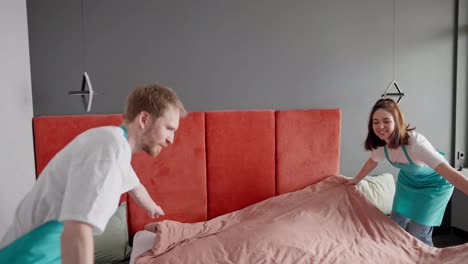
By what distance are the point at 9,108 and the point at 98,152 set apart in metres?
1.42

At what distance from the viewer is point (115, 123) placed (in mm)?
2568

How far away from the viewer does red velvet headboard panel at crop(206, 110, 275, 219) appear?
2.79 metres

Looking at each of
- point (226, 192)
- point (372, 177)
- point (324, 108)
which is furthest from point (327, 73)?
point (226, 192)

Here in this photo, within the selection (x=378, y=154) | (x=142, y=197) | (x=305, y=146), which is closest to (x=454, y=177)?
(x=378, y=154)

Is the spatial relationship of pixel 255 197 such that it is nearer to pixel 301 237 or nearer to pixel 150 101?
pixel 301 237

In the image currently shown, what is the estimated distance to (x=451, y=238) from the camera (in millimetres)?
3525

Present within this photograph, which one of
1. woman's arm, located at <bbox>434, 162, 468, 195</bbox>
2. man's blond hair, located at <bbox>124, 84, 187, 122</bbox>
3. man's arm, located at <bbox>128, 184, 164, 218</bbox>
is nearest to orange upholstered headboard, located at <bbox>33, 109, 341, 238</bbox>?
woman's arm, located at <bbox>434, 162, 468, 195</bbox>

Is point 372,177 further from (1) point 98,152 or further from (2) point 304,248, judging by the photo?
(1) point 98,152

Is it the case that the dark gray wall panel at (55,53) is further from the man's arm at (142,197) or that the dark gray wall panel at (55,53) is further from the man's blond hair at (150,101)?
the man's blond hair at (150,101)

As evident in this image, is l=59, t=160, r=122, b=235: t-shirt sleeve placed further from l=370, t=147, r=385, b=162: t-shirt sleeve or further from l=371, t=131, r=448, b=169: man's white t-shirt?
l=370, t=147, r=385, b=162: t-shirt sleeve

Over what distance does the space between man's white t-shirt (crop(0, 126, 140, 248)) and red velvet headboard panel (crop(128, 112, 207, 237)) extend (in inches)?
59.1

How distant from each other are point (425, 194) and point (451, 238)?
5.17 feet

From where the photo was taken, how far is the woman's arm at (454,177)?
6.79ft

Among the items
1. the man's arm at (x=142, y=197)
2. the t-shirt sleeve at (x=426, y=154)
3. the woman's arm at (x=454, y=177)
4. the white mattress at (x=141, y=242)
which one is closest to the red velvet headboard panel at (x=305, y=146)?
the t-shirt sleeve at (x=426, y=154)
